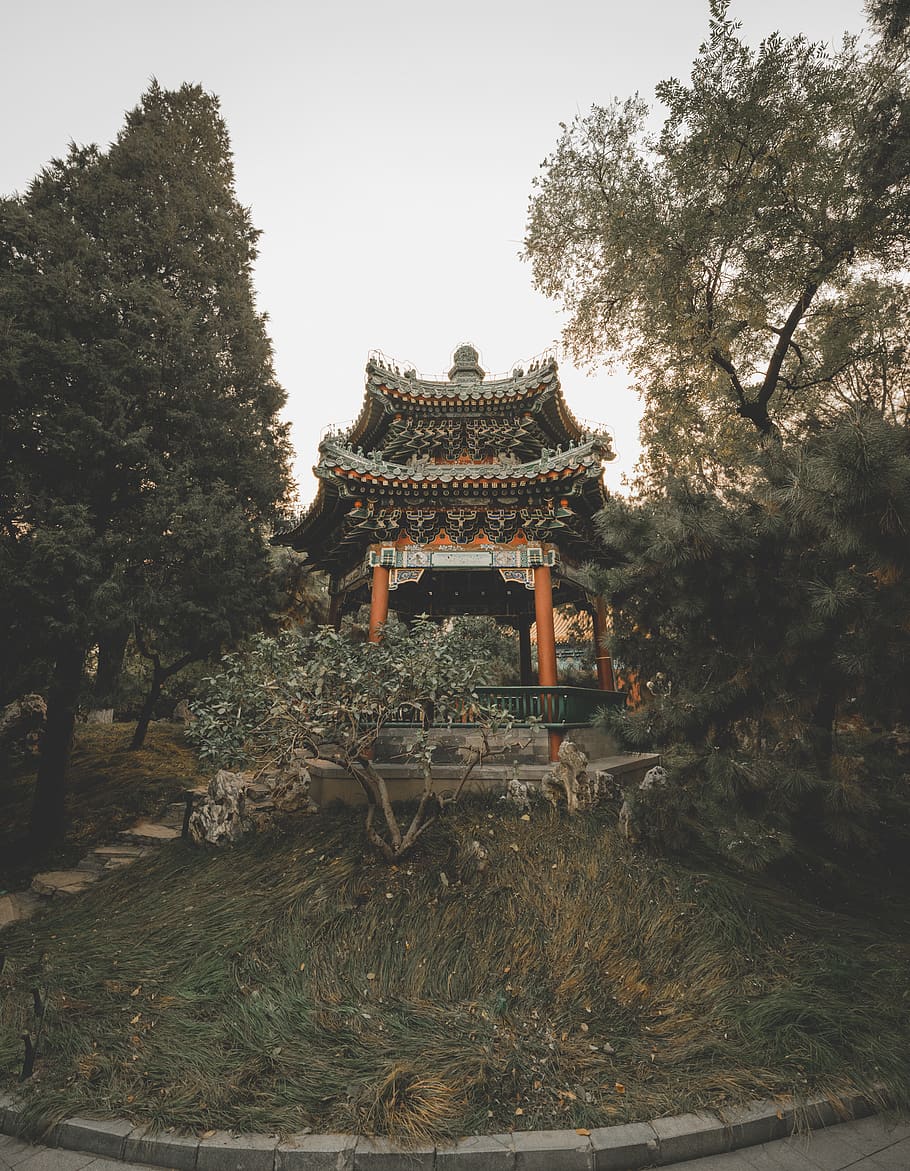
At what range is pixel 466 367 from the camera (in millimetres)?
13492

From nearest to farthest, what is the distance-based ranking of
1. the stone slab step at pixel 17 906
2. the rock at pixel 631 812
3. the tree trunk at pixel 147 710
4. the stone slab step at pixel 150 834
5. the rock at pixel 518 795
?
1. the rock at pixel 631 812
2. the stone slab step at pixel 17 906
3. the rock at pixel 518 795
4. the stone slab step at pixel 150 834
5. the tree trunk at pixel 147 710

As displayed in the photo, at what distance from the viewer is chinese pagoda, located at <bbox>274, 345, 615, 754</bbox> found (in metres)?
9.76

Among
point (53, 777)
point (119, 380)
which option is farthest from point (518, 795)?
point (119, 380)

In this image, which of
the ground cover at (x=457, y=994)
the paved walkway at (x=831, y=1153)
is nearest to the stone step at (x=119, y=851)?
the ground cover at (x=457, y=994)

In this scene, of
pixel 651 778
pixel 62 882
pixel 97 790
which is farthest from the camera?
pixel 97 790

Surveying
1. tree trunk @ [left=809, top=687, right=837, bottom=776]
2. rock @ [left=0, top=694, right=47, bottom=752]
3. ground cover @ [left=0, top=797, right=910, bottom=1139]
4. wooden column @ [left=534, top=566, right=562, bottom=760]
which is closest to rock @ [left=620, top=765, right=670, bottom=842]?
ground cover @ [left=0, top=797, right=910, bottom=1139]

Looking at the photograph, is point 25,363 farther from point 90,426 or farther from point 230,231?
point 230,231

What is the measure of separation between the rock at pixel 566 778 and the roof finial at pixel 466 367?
9138 millimetres

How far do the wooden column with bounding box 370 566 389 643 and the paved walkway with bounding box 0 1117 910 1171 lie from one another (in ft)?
22.4

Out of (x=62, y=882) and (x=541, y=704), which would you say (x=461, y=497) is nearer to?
(x=541, y=704)

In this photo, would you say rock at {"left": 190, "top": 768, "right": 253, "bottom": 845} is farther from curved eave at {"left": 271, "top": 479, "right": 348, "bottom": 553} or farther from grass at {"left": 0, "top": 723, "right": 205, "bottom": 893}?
curved eave at {"left": 271, "top": 479, "right": 348, "bottom": 553}

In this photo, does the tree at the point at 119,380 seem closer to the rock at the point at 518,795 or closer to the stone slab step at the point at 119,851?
the stone slab step at the point at 119,851

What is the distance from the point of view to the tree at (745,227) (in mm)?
8820

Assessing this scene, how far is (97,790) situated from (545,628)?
915 centimetres
